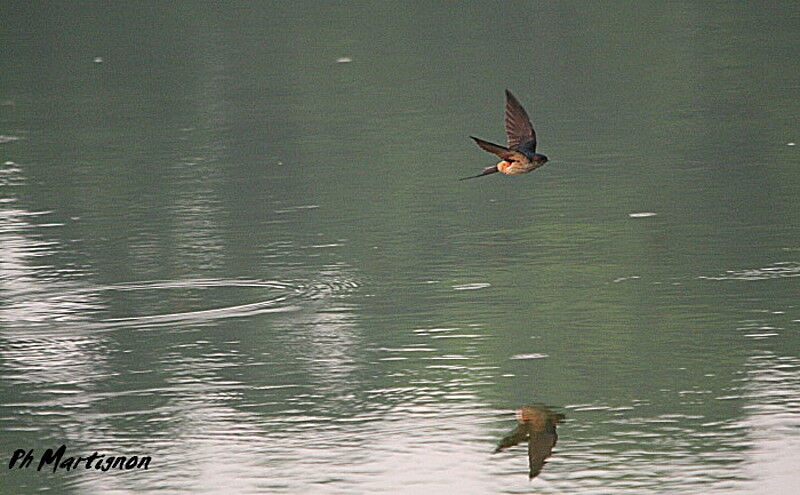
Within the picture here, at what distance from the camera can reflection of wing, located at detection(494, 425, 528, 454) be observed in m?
6.27

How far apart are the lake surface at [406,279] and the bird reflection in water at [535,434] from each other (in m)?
0.06

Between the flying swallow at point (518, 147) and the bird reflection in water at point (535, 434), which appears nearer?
the bird reflection in water at point (535, 434)

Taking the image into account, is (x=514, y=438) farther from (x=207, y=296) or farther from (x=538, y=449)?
(x=207, y=296)

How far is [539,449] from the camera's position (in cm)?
620

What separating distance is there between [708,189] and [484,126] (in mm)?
3820

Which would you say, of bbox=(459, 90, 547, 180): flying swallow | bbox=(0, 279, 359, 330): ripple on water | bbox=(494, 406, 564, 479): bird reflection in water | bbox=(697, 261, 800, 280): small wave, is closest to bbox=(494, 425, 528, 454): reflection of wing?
bbox=(494, 406, 564, 479): bird reflection in water

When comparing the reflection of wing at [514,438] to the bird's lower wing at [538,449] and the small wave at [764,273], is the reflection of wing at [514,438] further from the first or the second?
the small wave at [764,273]

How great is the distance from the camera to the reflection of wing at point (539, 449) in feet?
19.6

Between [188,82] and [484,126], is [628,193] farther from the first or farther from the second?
[188,82]

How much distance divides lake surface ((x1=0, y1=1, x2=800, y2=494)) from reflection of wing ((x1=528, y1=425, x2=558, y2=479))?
5cm

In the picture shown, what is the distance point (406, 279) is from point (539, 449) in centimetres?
313

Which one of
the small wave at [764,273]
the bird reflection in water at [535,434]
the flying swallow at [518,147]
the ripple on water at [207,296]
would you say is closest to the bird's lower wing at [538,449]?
the bird reflection in water at [535,434]

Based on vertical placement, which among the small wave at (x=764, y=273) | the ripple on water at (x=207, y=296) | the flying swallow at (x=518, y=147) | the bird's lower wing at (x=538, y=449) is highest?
the flying swallow at (x=518, y=147)

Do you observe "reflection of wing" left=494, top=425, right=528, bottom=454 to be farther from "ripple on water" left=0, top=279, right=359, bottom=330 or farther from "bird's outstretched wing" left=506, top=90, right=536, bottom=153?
"bird's outstretched wing" left=506, top=90, right=536, bottom=153
